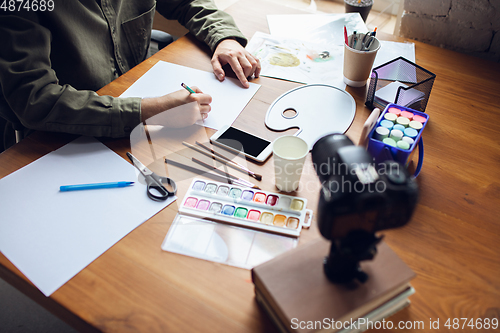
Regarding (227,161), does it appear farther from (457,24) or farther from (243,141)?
(457,24)

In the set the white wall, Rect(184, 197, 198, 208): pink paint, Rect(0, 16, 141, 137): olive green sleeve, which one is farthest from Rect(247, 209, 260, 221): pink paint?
the white wall

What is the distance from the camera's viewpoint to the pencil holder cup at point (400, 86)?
78cm

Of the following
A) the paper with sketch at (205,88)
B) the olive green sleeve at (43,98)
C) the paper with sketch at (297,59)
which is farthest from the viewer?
the paper with sketch at (297,59)

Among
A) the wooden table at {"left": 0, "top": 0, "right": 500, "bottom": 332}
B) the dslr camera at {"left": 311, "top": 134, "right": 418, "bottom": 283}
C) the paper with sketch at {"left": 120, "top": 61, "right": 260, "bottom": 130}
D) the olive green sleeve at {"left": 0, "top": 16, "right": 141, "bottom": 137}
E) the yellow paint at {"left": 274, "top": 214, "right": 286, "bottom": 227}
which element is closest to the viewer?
the dslr camera at {"left": 311, "top": 134, "right": 418, "bottom": 283}

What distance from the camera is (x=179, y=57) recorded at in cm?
105

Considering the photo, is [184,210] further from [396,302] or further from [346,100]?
[346,100]

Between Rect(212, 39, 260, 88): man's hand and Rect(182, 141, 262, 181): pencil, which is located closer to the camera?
Rect(182, 141, 262, 181): pencil

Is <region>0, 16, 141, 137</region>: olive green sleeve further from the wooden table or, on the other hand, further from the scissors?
the scissors

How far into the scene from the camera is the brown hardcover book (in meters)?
0.43

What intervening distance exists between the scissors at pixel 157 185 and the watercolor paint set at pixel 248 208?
4 centimetres

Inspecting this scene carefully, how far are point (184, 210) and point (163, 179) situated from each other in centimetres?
10

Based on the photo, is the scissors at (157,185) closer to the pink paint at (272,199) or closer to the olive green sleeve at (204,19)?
the pink paint at (272,199)

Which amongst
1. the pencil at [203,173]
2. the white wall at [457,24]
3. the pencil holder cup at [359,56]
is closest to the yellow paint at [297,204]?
the pencil at [203,173]

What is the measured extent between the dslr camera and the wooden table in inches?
6.2
